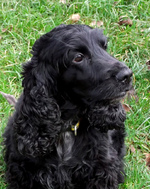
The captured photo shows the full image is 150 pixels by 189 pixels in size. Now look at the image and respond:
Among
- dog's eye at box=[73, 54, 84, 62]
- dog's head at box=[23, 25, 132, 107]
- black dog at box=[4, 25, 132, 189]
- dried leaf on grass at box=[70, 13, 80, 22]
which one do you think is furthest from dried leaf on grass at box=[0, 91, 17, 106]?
dog's eye at box=[73, 54, 84, 62]

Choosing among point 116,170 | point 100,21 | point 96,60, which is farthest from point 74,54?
point 100,21

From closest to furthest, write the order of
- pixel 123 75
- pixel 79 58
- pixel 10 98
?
pixel 123 75
pixel 79 58
pixel 10 98

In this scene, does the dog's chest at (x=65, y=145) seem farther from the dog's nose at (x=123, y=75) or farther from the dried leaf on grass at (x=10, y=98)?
the dried leaf on grass at (x=10, y=98)

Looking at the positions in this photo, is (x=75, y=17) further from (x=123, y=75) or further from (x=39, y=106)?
(x=123, y=75)

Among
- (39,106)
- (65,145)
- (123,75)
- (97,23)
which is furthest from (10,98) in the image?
(123,75)

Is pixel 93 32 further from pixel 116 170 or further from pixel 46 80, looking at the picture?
pixel 116 170

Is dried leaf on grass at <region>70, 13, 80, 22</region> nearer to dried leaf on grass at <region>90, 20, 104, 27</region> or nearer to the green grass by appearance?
the green grass
